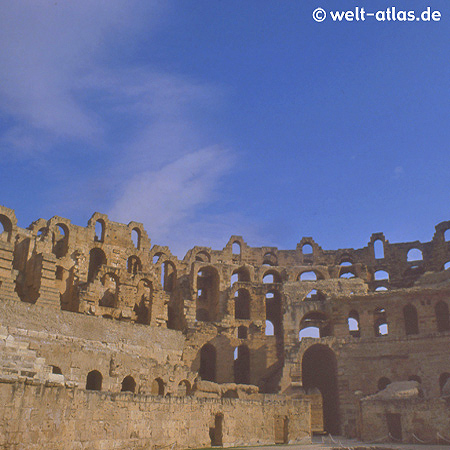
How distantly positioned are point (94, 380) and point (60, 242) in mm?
14953

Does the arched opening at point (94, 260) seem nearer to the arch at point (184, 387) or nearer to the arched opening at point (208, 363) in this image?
the arched opening at point (208, 363)

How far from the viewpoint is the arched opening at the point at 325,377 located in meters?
34.0

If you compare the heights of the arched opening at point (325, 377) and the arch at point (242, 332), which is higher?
the arch at point (242, 332)

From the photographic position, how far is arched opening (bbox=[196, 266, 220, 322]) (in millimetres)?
39344

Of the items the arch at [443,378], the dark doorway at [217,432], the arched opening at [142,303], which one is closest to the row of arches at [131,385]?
the dark doorway at [217,432]

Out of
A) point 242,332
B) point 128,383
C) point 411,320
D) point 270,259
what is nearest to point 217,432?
point 128,383

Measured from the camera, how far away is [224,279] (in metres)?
39.6

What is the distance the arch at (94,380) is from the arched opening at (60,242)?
42.8ft

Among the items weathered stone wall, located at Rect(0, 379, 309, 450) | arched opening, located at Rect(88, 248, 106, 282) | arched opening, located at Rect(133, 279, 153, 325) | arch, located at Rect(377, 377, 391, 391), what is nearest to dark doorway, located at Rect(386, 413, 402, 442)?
weathered stone wall, located at Rect(0, 379, 309, 450)

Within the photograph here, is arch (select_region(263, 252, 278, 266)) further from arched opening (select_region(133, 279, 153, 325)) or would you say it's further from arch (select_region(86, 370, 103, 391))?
arch (select_region(86, 370, 103, 391))

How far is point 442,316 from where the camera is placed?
35469mm

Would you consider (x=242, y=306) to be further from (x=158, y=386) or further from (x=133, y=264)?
(x=158, y=386)

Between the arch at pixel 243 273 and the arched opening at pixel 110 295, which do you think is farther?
the arch at pixel 243 273

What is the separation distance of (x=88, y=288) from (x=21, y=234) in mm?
6260
